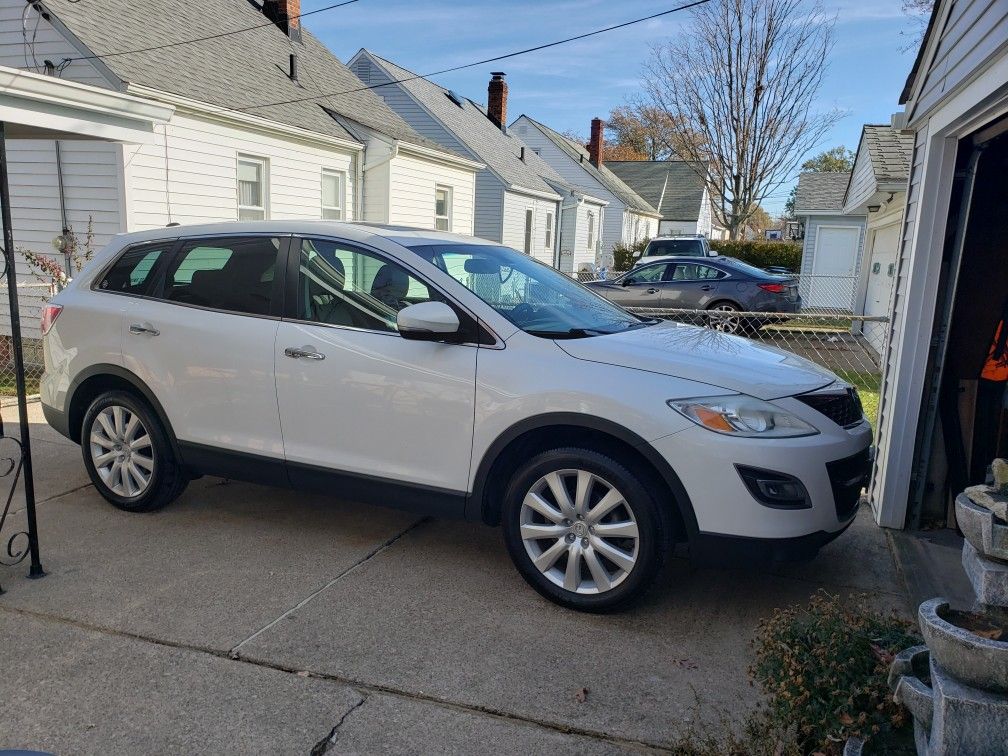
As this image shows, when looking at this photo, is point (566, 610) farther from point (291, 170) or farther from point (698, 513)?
point (291, 170)

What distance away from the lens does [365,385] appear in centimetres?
421

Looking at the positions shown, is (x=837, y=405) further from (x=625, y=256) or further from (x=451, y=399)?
(x=625, y=256)

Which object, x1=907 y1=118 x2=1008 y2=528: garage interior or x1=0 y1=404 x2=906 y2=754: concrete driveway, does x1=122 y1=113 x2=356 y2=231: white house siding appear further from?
x1=907 y1=118 x2=1008 y2=528: garage interior

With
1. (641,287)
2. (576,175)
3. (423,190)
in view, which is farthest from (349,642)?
(576,175)

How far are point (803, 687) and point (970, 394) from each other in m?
3.47

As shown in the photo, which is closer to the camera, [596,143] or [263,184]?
[263,184]

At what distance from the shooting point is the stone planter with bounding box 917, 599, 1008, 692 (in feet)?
6.25

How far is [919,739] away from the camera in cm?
215

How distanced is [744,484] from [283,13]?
17511mm

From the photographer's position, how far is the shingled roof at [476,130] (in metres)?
24.8

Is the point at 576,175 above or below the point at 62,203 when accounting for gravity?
above

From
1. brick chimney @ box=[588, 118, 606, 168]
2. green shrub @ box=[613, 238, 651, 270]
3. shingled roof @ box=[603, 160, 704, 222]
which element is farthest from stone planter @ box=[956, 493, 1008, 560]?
shingled roof @ box=[603, 160, 704, 222]

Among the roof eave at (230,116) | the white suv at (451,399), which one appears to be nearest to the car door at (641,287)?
the roof eave at (230,116)

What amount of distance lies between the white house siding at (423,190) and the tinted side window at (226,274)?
11278mm
